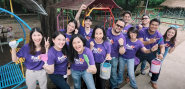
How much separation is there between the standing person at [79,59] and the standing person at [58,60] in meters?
0.13

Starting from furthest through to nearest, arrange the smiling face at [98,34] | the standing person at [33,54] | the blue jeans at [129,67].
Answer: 1. the blue jeans at [129,67]
2. the smiling face at [98,34]
3. the standing person at [33,54]

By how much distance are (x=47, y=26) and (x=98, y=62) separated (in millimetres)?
3131

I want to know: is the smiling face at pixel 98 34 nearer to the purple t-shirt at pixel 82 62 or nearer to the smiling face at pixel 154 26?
the purple t-shirt at pixel 82 62

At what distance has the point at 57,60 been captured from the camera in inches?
81.7

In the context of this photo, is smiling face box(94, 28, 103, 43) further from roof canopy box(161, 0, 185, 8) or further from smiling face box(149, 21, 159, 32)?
roof canopy box(161, 0, 185, 8)

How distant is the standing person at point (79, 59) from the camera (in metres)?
2.00

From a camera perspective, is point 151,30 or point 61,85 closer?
point 61,85

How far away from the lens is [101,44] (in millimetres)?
2322

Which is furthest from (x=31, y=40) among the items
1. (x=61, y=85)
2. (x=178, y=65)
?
(x=178, y=65)

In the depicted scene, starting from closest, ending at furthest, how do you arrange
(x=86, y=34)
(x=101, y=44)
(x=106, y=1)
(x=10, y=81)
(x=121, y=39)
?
(x=101, y=44) → (x=121, y=39) → (x=86, y=34) → (x=10, y=81) → (x=106, y=1)

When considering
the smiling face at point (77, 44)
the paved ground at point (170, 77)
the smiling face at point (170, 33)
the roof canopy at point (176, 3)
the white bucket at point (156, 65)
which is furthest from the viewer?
the roof canopy at point (176, 3)

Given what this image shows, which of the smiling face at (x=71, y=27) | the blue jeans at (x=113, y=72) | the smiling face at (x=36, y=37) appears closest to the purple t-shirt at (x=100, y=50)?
the blue jeans at (x=113, y=72)

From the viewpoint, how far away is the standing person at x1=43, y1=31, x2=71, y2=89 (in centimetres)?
200

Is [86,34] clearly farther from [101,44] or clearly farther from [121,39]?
[121,39]
